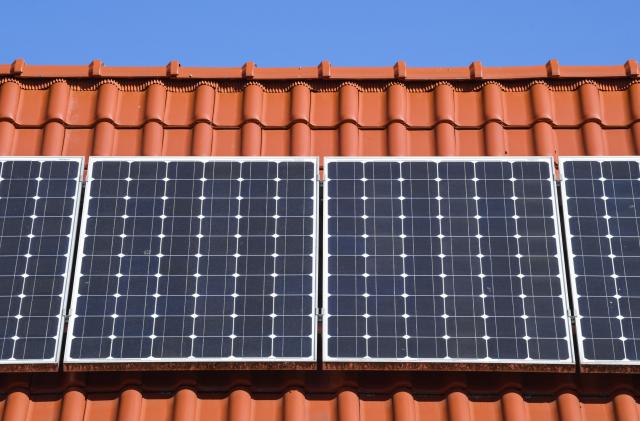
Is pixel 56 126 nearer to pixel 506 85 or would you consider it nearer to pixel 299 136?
pixel 299 136

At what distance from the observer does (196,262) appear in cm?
1345

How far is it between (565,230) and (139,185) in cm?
528

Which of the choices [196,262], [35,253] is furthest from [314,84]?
[35,253]

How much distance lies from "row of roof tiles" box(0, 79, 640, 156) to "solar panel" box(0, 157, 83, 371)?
2.57 ft

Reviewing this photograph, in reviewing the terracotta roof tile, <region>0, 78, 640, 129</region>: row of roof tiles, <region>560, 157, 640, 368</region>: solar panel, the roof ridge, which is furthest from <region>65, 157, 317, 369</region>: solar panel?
<region>560, 157, 640, 368</region>: solar panel

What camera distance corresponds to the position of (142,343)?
1289cm

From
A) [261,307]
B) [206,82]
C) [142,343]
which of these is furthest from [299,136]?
[142,343]

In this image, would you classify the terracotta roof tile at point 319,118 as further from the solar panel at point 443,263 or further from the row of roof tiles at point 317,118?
the solar panel at point 443,263

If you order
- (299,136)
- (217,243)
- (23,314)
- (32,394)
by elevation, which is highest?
(299,136)

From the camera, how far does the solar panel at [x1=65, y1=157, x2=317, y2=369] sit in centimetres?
1288

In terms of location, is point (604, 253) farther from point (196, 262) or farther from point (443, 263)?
point (196, 262)

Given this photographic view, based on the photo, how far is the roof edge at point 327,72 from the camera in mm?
15211

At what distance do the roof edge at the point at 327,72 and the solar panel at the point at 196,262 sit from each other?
5.54ft

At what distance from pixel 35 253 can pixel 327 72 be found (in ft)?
15.2
